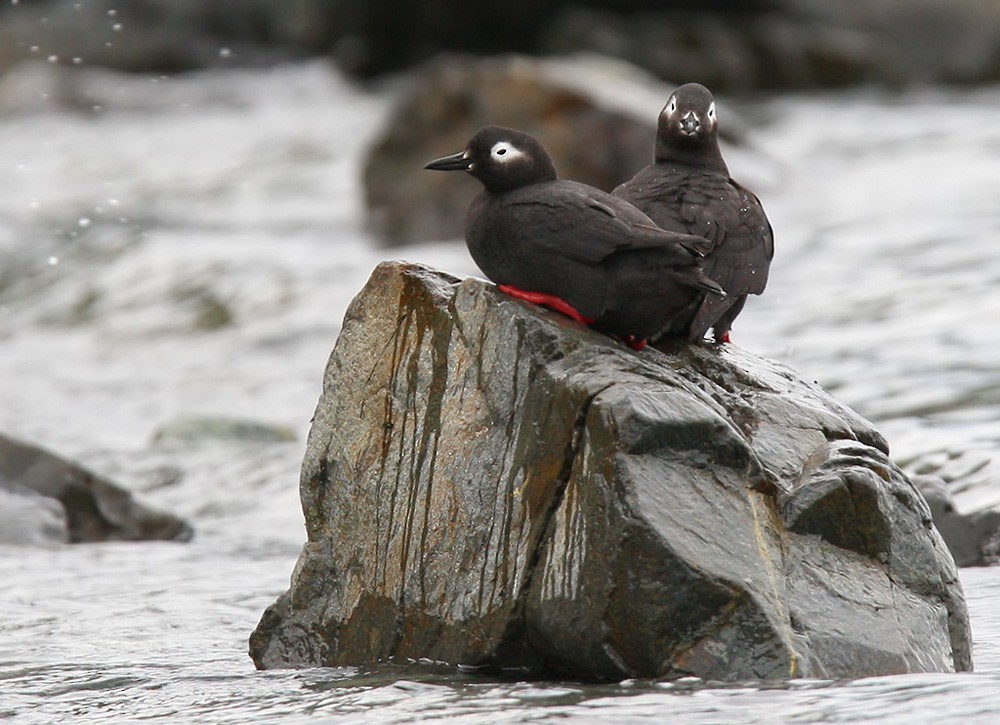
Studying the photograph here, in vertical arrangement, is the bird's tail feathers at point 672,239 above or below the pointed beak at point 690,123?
below

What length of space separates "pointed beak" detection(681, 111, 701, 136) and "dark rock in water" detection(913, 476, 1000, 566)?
191 centimetres

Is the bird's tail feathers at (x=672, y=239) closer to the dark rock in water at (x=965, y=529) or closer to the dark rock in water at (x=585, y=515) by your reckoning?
the dark rock in water at (x=585, y=515)

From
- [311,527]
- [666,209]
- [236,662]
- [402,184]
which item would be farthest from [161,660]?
[402,184]

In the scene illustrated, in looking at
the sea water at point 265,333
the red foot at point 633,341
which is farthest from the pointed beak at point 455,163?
the sea water at point 265,333

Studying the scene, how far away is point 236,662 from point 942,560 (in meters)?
2.24

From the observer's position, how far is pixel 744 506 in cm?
446

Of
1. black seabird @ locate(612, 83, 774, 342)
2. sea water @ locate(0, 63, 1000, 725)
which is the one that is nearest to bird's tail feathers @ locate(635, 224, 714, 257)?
black seabird @ locate(612, 83, 774, 342)

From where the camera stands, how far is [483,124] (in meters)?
16.0

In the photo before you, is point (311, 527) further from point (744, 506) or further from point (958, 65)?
point (958, 65)

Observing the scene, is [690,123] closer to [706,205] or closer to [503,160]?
[706,205]

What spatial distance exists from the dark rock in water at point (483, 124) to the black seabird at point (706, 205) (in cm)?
893

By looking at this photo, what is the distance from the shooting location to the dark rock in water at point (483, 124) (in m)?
15.1

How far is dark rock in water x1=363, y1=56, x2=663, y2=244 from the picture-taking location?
15.1 metres

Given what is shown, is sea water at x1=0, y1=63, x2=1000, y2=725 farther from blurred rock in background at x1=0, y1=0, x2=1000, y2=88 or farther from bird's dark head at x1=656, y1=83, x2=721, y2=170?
bird's dark head at x1=656, y1=83, x2=721, y2=170
